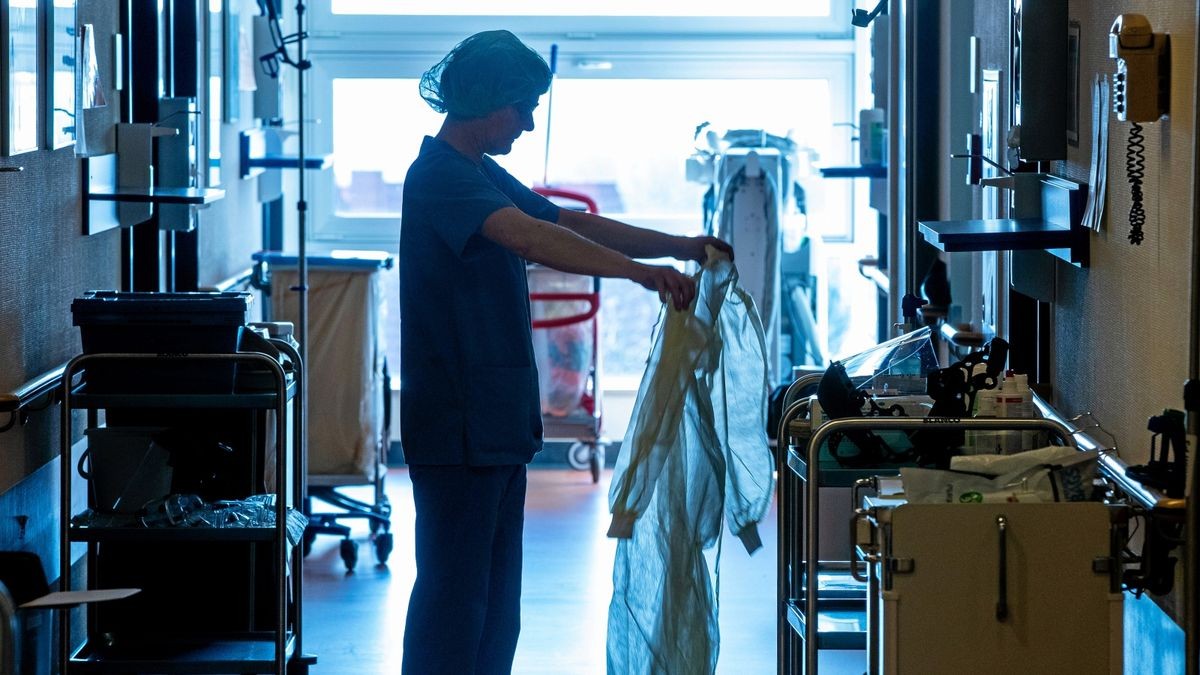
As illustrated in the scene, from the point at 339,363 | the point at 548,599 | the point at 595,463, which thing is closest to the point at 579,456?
the point at 595,463

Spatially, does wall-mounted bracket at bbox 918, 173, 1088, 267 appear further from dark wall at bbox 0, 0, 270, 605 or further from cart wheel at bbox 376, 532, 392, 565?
cart wheel at bbox 376, 532, 392, 565

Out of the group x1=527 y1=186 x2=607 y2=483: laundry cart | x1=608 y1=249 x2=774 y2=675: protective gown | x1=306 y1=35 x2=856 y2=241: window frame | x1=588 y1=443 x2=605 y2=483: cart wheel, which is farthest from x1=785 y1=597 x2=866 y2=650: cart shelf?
x1=306 y1=35 x2=856 y2=241: window frame

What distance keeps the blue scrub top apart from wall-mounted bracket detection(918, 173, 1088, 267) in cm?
80

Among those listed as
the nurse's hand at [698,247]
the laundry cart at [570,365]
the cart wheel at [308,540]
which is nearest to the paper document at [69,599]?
the nurse's hand at [698,247]

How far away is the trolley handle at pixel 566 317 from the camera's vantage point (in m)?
5.72

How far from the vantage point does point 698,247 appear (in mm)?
2959

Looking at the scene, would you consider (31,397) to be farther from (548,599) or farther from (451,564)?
(548,599)

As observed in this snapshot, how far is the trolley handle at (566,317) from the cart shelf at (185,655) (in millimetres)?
2480

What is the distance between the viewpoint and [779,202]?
554cm

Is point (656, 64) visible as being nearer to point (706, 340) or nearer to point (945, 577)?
point (706, 340)

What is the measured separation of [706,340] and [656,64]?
11.8 ft

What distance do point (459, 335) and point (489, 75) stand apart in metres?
0.48

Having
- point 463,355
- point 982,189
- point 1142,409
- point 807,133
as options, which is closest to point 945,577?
point 1142,409

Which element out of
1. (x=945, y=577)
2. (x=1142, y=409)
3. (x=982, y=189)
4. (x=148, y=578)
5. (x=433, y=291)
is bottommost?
(x=148, y=578)
